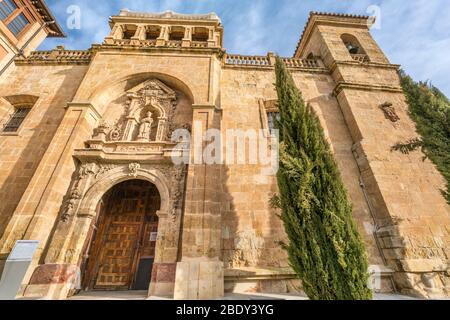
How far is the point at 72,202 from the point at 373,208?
9.67m

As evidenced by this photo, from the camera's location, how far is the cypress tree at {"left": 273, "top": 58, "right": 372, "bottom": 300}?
3746mm

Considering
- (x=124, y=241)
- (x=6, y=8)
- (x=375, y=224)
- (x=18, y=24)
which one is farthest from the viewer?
(x=18, y=24)

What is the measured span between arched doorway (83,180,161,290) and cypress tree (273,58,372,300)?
505 centimetres

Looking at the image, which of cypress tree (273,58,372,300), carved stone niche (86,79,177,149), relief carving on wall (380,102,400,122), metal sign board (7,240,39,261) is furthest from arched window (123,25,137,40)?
relief carving on wall (380,102,400,122)

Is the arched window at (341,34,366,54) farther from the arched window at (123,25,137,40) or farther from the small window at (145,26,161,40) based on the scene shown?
the arched window at (123,25,137,40)

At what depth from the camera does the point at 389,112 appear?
25.7ft

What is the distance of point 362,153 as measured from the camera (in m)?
7.00

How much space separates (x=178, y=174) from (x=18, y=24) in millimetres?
12143

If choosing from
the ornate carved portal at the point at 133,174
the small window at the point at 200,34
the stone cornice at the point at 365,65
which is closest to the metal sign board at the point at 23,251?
the ornate carved portal at the point at 133,174

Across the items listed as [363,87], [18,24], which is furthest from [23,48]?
[363,87]

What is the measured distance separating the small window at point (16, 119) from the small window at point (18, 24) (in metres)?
4.43

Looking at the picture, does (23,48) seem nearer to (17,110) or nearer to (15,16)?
(15,16)

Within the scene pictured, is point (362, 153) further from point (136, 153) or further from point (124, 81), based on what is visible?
point (124, 81)

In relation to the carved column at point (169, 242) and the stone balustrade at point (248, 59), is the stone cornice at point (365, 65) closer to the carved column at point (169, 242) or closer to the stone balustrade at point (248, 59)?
the stone balustrade at point (248, 59)
